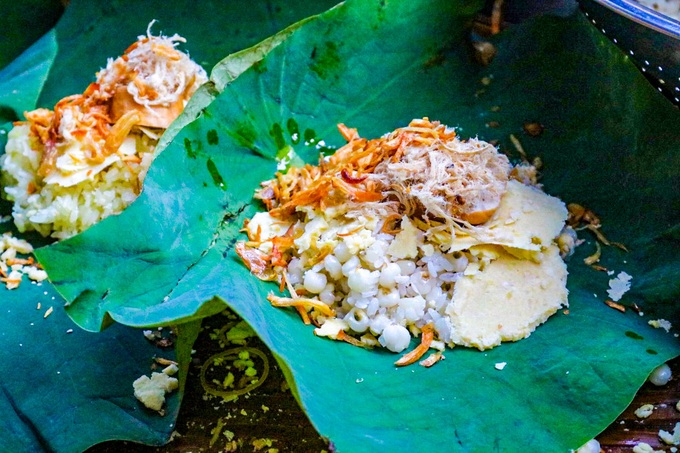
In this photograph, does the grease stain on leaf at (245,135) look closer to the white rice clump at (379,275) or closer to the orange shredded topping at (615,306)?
the white rice clump at (379,275)

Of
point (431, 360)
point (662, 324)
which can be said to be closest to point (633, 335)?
point (662, 324)

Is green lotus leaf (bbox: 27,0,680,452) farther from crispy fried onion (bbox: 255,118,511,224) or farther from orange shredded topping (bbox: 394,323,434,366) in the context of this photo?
→ crispy fried onion (bbox: 255,118,511,224)

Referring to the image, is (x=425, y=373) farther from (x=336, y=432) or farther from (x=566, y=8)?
(x=566, y=8)

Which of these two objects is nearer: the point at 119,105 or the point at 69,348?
the point at 69,348

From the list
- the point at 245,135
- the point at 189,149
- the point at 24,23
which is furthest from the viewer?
the point at 24,23

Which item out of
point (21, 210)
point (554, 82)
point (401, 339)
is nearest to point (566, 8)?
point (554, 82)

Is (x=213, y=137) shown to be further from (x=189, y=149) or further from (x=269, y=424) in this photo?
A: (x=269, y=424)
